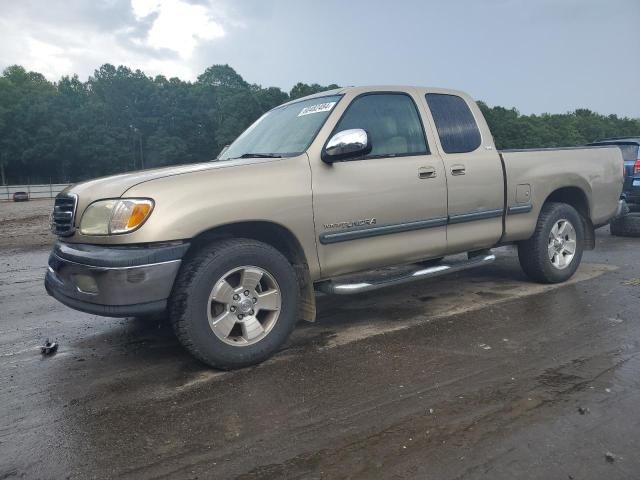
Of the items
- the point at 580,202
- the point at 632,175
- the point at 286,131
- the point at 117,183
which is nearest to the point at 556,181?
the point at 580,202

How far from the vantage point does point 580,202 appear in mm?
5996

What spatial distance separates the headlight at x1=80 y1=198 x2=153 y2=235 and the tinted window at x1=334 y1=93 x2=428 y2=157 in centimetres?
166

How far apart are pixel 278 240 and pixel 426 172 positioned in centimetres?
145

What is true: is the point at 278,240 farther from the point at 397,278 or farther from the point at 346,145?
the point at 397,278

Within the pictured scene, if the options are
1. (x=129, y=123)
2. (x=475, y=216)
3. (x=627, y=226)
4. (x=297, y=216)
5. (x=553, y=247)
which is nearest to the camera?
(x=297, y=216)

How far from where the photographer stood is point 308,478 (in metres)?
2.35

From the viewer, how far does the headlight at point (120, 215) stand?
128 inches

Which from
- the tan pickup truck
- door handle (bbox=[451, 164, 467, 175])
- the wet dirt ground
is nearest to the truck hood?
the tan pickup truck

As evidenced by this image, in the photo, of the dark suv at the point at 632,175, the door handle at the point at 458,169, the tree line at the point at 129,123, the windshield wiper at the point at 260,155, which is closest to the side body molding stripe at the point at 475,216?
the door handle at the point at 458,169

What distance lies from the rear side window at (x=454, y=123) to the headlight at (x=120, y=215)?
8.98ft

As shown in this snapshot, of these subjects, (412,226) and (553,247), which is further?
(553,247)

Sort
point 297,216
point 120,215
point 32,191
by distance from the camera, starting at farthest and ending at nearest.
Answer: point 32,191, point 297,216, point 120,215

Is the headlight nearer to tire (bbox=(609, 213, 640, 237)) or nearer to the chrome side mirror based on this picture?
the chrome side mirror

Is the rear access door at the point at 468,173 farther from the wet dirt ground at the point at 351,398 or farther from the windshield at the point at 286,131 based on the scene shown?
the windshield at the point at 286,131
